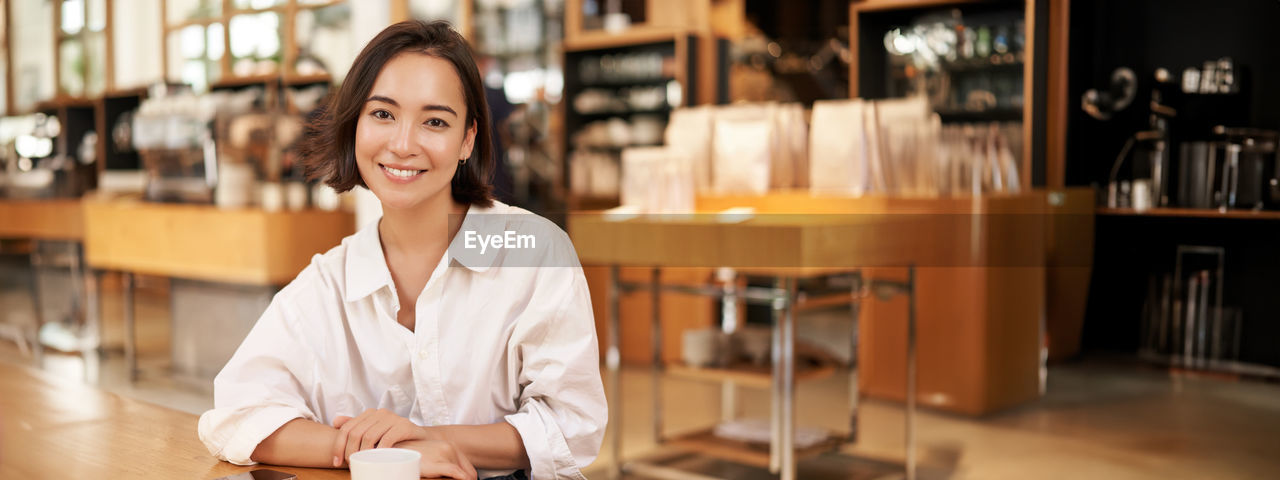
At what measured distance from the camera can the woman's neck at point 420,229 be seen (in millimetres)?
1205

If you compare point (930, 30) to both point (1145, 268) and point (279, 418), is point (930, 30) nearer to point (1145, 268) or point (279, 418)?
point (1145, 268)

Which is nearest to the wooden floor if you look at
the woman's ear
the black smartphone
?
the woman's ear

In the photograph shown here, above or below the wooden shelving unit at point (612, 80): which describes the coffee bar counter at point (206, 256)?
below

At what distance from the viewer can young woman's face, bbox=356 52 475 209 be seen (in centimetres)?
114

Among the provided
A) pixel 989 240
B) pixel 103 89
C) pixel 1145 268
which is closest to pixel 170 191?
pixel 103 89

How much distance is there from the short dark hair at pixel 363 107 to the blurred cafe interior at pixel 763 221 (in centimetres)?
33

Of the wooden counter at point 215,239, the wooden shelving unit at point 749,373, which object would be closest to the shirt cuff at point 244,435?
the wooden shelving unit at point 749,373

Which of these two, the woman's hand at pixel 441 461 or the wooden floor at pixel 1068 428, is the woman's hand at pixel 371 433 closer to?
the woman's hand at pixel 441 461

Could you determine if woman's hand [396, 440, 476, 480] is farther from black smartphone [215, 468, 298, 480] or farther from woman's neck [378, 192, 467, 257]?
woman's neck [378, 192, 467, 257]

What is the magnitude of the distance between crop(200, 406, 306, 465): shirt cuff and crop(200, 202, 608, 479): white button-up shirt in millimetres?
80

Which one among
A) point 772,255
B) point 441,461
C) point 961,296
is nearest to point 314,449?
point 441,461

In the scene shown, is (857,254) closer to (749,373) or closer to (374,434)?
(749,373)

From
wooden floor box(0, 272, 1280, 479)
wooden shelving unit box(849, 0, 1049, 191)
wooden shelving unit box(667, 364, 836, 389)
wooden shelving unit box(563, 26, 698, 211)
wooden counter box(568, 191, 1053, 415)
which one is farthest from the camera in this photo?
wooden shelving unit box(563, 26, 698, 211)

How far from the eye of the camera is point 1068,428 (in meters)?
3.24
